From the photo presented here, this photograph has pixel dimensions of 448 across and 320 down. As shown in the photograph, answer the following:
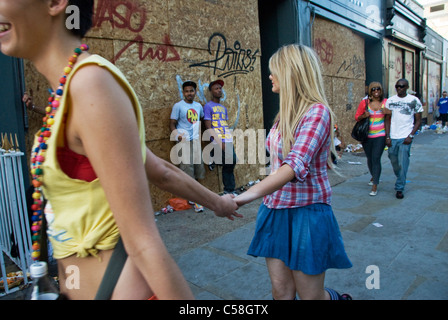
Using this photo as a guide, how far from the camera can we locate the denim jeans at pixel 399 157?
6180 mm

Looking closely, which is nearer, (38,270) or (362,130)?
(38,270)

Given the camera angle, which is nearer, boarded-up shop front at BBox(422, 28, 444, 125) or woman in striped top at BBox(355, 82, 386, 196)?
woman in striped top at BBox(355, 82, 386, 196)

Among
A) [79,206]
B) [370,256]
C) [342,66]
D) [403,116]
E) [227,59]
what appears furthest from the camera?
[342,66]

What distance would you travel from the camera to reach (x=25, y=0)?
0.90m

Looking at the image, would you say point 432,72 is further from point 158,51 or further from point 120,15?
point 120,15

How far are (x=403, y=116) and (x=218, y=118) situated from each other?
11.2 feet

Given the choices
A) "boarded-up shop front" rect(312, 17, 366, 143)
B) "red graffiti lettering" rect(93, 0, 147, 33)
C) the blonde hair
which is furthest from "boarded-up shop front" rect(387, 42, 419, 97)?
the blonde hair

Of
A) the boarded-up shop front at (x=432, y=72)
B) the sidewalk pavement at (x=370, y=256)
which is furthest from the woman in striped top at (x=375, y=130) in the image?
the boarded-up shop front at (x=432, y=72)

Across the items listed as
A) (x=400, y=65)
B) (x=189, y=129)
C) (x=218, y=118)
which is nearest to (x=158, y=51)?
(x=189, y=129)

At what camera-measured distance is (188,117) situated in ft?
18.4

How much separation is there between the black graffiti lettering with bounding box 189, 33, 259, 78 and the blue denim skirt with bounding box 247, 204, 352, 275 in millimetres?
4462

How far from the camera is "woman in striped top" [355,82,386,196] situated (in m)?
6.34

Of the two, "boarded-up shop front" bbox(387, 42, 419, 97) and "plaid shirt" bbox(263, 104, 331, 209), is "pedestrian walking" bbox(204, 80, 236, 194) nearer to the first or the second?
"plaid shirt" bbox(263, 104, 331, 209)

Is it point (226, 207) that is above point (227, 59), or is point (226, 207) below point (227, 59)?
below
